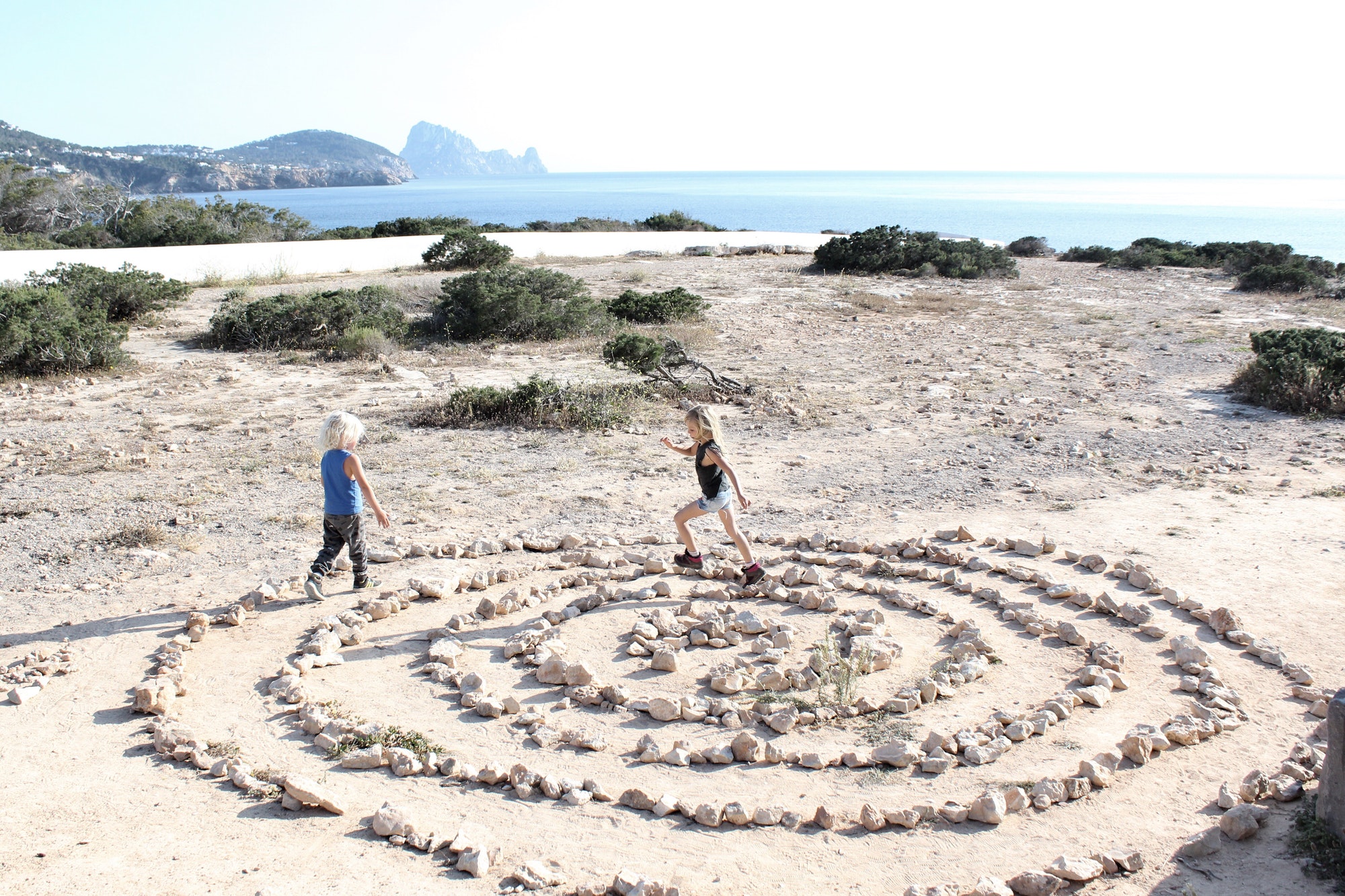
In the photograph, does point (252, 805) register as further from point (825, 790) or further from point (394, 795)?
point (825, 790)

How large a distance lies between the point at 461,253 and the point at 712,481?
21.9m

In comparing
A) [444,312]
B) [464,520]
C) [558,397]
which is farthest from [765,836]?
[444,312]

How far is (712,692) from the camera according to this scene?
5.32 meters

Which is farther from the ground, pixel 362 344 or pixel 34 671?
pixel 362 344

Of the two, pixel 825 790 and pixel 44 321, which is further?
pixel 44 321

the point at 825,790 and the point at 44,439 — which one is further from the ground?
the point at 44,439

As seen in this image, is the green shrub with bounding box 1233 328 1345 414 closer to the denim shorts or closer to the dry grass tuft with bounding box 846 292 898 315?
the denim shorts

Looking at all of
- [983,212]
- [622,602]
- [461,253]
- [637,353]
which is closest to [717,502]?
[622,602]

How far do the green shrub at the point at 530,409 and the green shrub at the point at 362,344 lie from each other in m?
4.05

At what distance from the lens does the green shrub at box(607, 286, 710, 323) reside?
691 inches

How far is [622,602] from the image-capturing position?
21.4ft

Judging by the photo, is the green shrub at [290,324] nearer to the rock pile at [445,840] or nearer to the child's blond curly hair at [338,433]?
the child's blond curly hair at [338,433]

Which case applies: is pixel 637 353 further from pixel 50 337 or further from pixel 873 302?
pixel 873 302

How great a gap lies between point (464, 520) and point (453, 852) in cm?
438
